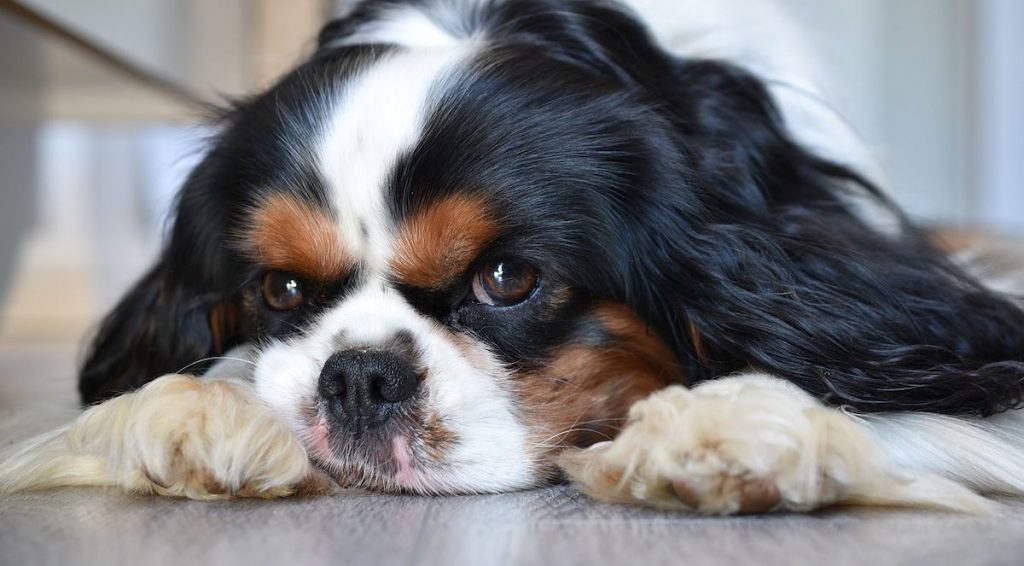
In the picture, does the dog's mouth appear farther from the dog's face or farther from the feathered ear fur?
the feathered ear fur

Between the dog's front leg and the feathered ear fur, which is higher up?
the feathered ear fur

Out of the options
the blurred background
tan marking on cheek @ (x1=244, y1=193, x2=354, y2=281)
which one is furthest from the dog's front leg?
the blurred background

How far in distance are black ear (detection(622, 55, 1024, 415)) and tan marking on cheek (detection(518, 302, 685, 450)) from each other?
39mm

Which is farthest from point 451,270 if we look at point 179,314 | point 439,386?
point 179,314

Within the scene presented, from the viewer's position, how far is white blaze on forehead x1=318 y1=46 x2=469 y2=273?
1550 mm

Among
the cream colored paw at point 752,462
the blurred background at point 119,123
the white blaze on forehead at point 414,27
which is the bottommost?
the blurred background at point 119,123

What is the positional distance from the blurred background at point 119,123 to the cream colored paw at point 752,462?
42.3 inches

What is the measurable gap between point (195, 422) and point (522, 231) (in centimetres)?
47

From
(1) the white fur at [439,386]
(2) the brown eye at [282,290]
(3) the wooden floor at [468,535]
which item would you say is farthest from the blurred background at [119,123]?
(3) the wooden floor at [468,535]

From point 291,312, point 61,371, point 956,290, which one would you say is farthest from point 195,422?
point 61,371

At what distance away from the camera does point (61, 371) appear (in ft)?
8.76

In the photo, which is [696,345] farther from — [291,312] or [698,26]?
[698,26]

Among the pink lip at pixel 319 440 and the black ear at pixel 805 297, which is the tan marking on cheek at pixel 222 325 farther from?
the black ear at pixel 805 297

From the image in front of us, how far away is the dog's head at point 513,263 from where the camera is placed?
1.48 metres
